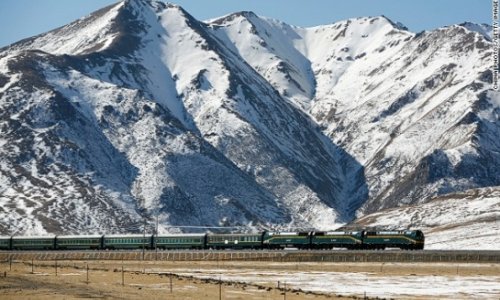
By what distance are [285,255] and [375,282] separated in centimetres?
4537

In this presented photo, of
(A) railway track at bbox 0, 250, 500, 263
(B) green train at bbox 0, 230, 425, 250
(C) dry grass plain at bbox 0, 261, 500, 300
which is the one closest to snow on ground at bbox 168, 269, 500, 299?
(C) dry grass plain at bbox 0, 261, 500, 300

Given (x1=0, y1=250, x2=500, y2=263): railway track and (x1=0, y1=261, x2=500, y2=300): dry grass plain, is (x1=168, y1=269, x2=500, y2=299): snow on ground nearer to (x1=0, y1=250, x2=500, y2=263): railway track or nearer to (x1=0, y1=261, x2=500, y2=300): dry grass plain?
(x1=0, y1=261, x2=500, y2=300): dry grass plain

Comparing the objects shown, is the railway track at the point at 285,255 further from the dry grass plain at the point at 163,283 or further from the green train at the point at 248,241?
the green train at the point at 248,241

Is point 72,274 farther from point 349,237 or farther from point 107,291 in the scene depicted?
point 349,237

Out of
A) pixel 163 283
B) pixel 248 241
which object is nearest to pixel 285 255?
pixel 248 241

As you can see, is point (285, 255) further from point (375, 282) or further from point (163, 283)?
point (163, 283)

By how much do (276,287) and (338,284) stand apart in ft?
37.2

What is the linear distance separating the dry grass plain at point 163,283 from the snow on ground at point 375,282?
4449 millimetres

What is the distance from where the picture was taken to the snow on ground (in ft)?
315

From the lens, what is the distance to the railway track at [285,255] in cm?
14675

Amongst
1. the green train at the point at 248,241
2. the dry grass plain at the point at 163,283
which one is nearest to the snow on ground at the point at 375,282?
the dry grass plain at the point at 163,283

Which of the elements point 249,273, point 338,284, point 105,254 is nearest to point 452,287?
point 338,284

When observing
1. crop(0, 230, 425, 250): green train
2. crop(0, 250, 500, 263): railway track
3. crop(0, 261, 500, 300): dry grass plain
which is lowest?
crop(0, 261, 500, 300): dry grass plain

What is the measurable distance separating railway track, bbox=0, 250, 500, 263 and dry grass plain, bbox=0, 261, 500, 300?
14.6 feet
